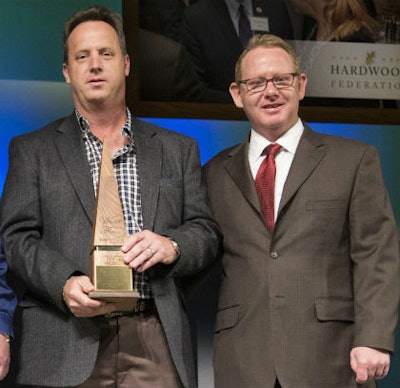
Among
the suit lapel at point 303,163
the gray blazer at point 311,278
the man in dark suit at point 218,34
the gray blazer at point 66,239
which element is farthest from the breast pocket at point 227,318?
the man in dark suit at point 218,34

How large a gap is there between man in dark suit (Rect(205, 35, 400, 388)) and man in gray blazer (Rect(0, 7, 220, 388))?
0.15 meters

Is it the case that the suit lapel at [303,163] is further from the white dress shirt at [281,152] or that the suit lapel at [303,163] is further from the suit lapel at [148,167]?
the suit lapel at [148,167]

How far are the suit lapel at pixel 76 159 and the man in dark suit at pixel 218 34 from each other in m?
0.90

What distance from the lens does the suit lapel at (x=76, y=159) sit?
290 centimetres

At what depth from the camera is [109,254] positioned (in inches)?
106

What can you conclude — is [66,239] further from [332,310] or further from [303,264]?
[332,310]

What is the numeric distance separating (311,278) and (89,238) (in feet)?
2.41

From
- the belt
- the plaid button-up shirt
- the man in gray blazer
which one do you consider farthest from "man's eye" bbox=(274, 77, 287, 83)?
→ the belt

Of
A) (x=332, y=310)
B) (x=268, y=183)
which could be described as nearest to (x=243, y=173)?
(x=268, y=183)

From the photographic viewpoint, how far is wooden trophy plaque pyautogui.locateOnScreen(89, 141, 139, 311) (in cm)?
266

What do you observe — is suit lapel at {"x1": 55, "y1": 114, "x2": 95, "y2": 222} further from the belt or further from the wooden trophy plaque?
the belt

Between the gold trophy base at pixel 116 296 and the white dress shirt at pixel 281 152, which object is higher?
the white dress shirt at pixel 281 152

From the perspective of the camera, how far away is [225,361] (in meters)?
3.02

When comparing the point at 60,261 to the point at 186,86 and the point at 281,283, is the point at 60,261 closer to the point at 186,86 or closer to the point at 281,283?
the point at 281,283
